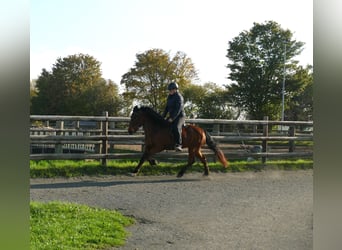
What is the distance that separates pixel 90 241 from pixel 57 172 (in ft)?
11.5

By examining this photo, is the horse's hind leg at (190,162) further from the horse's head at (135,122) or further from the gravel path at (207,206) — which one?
the horse's head at (135,122)

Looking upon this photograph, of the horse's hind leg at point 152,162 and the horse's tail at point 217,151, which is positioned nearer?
the horse's tail at point 217,151

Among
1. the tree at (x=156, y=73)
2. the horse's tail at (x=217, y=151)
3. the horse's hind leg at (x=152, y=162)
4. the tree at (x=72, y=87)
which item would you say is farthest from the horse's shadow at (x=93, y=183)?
the tree at (x=156, y=73)

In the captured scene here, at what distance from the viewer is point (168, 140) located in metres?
6.25

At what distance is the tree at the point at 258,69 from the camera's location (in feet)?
9.12

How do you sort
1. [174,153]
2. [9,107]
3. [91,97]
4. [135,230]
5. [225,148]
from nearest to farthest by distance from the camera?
1. [9,107]
2. [135,230]
3. [91,97]
4. [225,148]
5. [174,153]

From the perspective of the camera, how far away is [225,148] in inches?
245

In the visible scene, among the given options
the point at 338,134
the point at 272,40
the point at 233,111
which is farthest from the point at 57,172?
the point at 338,134

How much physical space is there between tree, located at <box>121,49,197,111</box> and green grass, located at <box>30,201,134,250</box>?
1189 mm

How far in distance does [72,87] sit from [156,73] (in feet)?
2.40

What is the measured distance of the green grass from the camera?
9.63ft

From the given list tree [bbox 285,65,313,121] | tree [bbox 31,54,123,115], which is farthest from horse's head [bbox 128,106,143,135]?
tree [bbox 285,65,313,121]

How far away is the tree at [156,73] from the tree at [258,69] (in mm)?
359

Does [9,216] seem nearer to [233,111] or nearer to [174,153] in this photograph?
[233,111]
